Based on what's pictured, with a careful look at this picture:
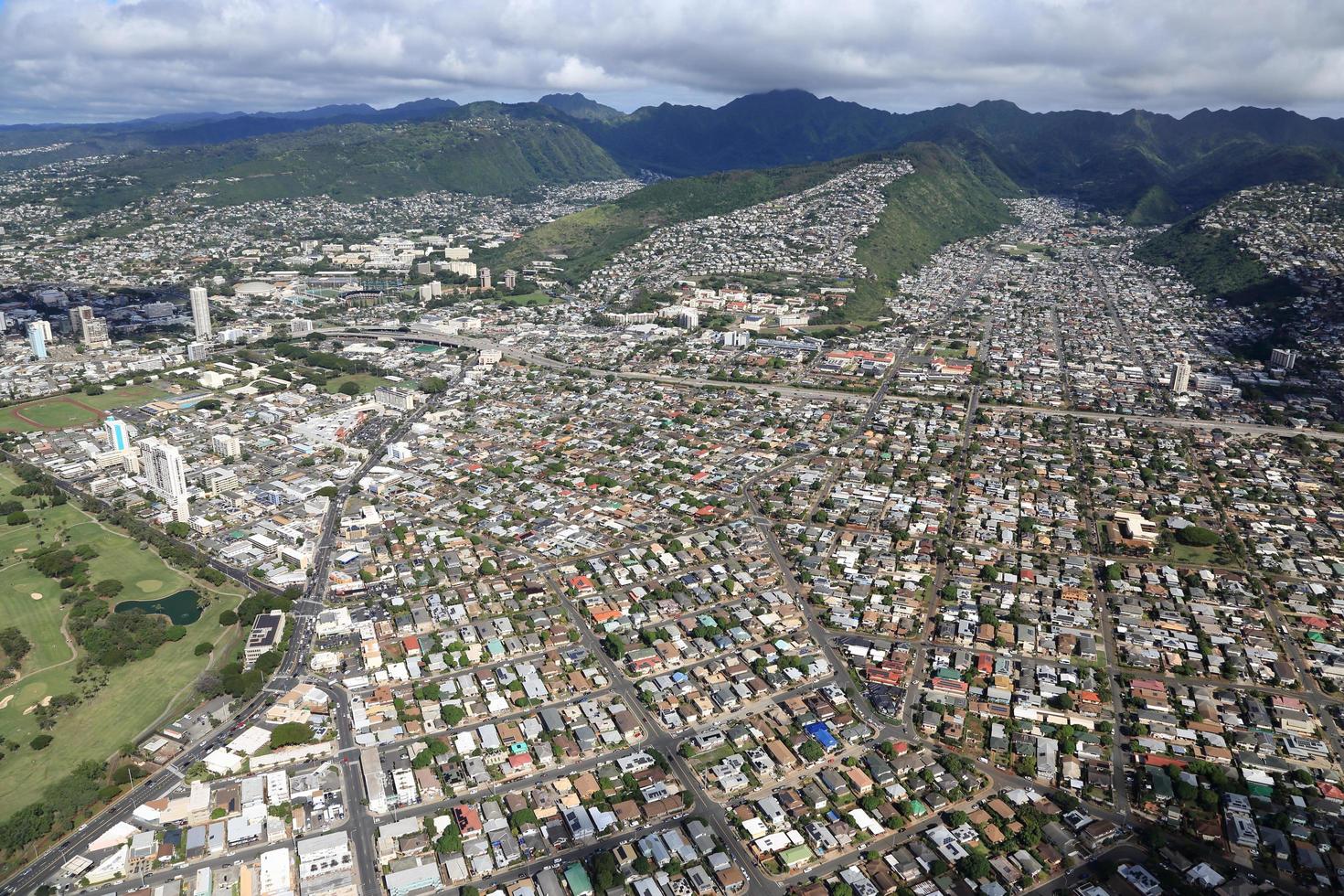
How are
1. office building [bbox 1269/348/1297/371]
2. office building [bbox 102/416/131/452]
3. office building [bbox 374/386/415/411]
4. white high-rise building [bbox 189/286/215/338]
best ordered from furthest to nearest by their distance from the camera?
1. white high-rise building [bbox 189/286/215/338]
2. office building [bbox 1269/348/1297/371]
3. office building [bbox 374/386/415/411]
4. office building [bbox 102/416/131/452]

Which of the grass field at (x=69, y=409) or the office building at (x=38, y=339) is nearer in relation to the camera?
the grass field at (x=69, y=409)

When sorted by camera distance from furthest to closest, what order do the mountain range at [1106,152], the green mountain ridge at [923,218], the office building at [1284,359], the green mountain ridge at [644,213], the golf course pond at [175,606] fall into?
1. the mountain range at [1106,152]
2. the green mountain ridge at [644,213]
3. the green mountain ridge at [923,218]
4. the office building at [1284,359]
5. the golf course pond at [175,606]

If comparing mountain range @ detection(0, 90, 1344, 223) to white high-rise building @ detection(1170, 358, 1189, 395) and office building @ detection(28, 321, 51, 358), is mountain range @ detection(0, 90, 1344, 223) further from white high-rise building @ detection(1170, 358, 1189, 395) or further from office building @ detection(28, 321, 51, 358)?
office building @ detection(28, 321, 51, 358)

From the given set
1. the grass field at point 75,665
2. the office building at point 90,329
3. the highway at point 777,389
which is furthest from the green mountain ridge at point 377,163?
the grass field at point 75,665

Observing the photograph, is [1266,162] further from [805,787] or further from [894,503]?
[805,787]

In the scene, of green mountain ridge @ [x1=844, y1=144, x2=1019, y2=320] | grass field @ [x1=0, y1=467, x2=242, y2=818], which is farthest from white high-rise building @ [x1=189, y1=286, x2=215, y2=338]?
green mountain ridge @ [x1=844, y1=144, x2=1019, y2=320]

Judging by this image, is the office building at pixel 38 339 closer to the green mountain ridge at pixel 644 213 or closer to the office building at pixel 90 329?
the office building at pixel 90 329
